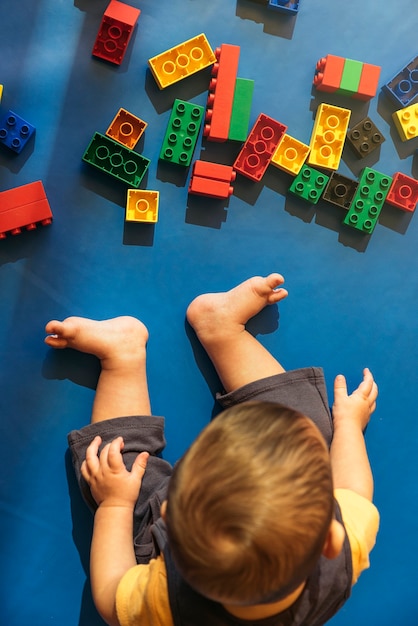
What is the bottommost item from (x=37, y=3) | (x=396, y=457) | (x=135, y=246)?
(x=396, y=457)

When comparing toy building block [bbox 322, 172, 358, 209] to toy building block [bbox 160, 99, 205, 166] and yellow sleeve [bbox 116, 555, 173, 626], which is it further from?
yellow sleeve [bbox 116, 555, 173, 626]

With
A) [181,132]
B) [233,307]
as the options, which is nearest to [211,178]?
[181,132]

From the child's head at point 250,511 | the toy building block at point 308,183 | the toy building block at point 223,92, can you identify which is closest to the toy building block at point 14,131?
the toy building block at point 223,92

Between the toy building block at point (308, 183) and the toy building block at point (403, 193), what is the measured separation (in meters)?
0.10

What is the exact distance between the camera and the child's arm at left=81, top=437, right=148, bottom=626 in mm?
Result: 715

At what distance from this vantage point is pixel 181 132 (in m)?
0.84

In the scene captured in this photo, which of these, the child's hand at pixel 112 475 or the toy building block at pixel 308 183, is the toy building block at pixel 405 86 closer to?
the toy building block at pixel 308 183

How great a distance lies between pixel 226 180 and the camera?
0.84 m

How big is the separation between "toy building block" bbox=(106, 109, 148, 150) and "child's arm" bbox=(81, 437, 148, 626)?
0.41 metres

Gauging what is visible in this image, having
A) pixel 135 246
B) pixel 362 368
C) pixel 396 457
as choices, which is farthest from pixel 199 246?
pixel 396 457

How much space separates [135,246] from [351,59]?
43 cm

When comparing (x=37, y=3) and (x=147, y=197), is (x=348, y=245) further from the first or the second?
(x=37, y=3)

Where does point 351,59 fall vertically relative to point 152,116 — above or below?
above

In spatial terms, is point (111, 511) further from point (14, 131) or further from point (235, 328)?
point (14, 131)
